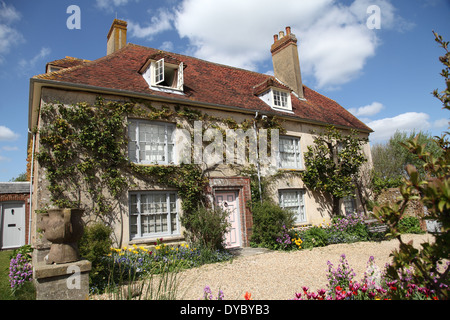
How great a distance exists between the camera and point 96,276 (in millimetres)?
6270

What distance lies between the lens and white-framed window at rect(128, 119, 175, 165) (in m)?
9.39

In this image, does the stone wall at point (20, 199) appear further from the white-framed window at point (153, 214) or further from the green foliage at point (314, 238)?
the green foliage at point (314, 238)

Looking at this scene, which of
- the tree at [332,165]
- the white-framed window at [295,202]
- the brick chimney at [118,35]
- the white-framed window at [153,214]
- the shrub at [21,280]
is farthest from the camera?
the brick chimney at [118,35]

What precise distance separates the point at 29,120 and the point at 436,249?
1374 centimetres

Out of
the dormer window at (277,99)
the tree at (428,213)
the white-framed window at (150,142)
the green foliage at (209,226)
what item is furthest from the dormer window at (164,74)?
the tree at (428,213)

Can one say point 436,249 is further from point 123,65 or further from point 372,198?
point 372,198

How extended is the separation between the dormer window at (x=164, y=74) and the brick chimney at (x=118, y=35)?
3.60 m

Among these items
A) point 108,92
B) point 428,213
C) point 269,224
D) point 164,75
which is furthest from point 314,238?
point 108,92

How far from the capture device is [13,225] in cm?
1474

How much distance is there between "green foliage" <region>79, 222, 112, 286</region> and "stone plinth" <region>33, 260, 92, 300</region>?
1.66 m

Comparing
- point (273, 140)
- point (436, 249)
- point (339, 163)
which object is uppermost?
point (273, 140)

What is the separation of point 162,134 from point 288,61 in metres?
9.71

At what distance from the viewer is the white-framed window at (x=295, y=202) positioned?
40.7 ft
